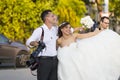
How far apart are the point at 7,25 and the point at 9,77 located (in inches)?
509

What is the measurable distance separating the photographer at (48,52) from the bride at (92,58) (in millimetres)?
795

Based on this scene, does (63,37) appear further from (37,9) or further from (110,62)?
(37,9)

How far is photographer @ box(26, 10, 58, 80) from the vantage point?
29.2 feet

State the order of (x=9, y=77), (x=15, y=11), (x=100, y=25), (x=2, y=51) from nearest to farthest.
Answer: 1. (x=100, y=25)
2. (x=9, y=77)
3. (x=2, y=51)
4. (x=15, y=11)

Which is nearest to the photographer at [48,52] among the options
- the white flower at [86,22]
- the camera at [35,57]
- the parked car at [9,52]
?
the camera at [35,57]

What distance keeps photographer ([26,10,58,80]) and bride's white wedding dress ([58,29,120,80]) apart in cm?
92

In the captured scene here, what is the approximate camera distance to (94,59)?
7.63 m

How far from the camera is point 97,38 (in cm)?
784

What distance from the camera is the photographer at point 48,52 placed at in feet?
29.2

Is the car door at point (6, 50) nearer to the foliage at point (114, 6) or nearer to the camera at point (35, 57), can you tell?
the camera at point (35, 57)

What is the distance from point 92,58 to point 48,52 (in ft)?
4.69

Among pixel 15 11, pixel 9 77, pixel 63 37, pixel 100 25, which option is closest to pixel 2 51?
pixel 9 77

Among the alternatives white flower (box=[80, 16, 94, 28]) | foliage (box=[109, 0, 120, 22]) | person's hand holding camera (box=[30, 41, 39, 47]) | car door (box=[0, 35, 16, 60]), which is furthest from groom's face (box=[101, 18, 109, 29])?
A: foliage (box=[109, 0, 120, 22])

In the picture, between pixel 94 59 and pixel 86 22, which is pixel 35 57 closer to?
pixel 86 22
